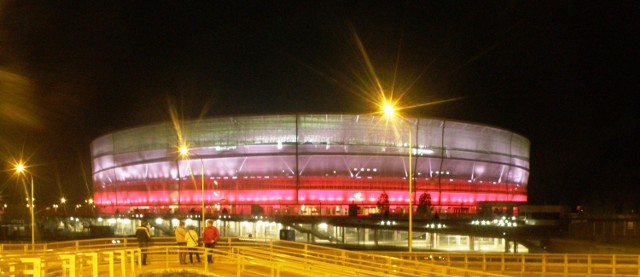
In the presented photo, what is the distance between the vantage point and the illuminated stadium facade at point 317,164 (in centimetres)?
8969

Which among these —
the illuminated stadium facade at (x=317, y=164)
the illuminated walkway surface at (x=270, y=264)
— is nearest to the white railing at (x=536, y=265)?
the illuminated walkway surface at (x=270, y=264)

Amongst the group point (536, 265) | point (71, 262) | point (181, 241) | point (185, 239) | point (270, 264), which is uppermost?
point (71, 262)

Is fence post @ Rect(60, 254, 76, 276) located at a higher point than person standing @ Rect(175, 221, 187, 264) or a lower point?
higher

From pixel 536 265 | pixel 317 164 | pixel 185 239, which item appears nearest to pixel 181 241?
pixel 185 239

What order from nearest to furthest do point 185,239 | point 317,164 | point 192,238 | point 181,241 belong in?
point 192,238 → point 185,239 → point 181,241 → point 317,164

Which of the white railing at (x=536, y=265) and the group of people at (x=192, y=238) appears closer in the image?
the group of people at (x=192, y=238)

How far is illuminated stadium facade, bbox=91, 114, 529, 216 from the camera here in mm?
89688

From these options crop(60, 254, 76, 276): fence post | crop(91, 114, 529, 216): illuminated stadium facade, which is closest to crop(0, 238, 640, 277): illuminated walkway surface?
crop(60, 254, 76, 276): fence post

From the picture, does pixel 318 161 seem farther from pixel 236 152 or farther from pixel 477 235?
pixel 477 235

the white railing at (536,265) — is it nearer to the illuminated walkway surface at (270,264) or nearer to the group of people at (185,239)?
the illuminated walkway surface at (270,264)

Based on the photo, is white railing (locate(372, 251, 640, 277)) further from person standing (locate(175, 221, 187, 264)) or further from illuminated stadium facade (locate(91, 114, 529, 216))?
illuminated stadium facade (locate(91, 114, 529, 216))

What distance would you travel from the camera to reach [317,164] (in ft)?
295

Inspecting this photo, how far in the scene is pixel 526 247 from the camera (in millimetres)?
44688

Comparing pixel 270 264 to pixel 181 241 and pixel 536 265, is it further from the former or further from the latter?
pixel 536 265
